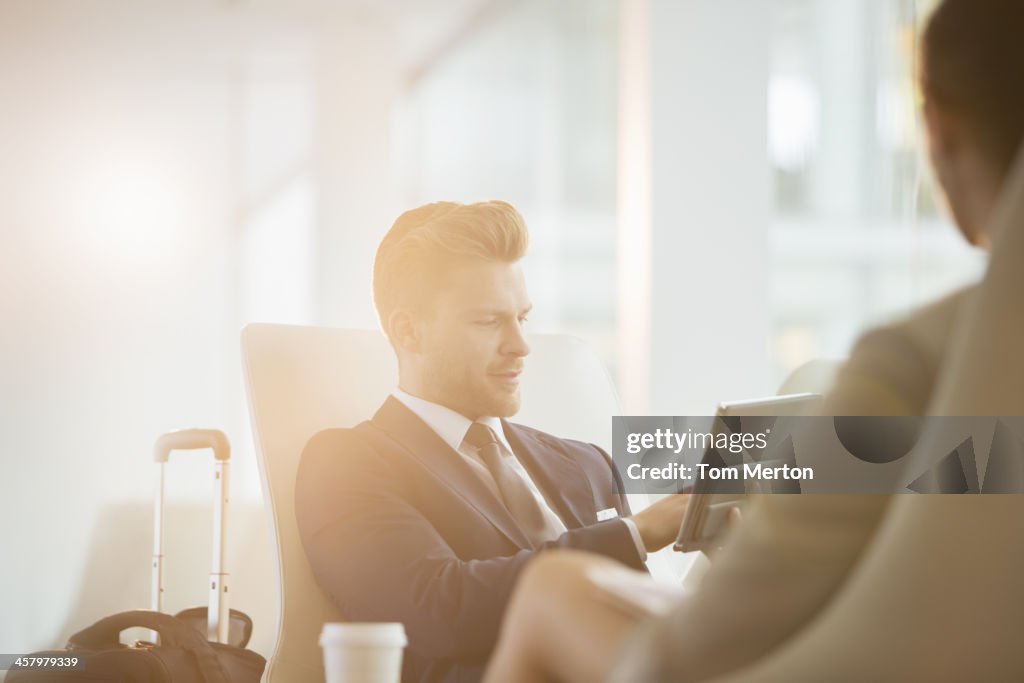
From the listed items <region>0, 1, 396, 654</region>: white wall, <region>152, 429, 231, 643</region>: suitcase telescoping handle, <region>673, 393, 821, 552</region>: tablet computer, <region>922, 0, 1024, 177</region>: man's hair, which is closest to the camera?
<region>922, 0, 1024, 177</region>: man's hair

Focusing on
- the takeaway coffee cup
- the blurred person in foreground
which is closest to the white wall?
the takeaway coffee cup

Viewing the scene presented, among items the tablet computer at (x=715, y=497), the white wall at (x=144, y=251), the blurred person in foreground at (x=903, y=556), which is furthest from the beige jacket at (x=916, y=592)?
the white wall at (x=144, y=251)

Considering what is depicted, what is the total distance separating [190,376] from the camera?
4.46 metres

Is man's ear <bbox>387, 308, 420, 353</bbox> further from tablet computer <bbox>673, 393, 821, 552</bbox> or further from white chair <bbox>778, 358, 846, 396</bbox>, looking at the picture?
white chair <bbox>778, 358, 846, 396</bbox>

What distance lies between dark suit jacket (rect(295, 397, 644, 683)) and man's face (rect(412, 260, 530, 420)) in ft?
0.23

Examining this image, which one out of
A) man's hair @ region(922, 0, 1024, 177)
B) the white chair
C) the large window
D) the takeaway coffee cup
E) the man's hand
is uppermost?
the large window

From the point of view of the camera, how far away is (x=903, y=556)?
2.10ft

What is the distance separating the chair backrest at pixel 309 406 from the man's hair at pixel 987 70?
3.42ft

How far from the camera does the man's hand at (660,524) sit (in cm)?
134

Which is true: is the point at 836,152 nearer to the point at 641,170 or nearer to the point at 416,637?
the point at 641,170

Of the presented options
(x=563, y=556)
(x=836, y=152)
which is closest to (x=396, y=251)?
(x=563, y=556)

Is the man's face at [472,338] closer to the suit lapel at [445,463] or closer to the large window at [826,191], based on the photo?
the suit lapel at [445,463]

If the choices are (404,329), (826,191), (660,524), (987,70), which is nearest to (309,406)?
(404,329)

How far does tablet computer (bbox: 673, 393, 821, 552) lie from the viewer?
1280 mm
